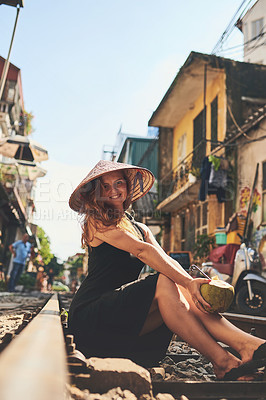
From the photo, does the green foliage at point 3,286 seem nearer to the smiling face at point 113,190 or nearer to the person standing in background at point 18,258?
the person standing in background at point 18,258

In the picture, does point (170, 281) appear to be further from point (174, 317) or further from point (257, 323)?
point (257, 323)

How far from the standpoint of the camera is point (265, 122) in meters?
9.67

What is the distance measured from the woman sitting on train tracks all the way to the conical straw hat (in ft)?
0.03

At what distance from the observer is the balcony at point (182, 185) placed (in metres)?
13.1

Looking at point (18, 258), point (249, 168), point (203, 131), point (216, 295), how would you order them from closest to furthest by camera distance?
point (216, 295), point (249, 168), point (18, 258), point (203, 131)

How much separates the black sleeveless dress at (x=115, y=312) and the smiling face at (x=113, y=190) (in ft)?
1.01

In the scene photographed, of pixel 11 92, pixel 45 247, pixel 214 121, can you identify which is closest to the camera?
pixel 214 121

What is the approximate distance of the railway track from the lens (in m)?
0.82

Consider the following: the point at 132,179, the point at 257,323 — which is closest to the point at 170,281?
the point at 132,179

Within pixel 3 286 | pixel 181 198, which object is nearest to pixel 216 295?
pixel 181 198

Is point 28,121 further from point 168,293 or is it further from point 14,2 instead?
point 168,293

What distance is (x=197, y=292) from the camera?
2.22 m

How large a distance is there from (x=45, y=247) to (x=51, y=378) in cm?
4897

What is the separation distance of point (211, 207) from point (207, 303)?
1021cm
